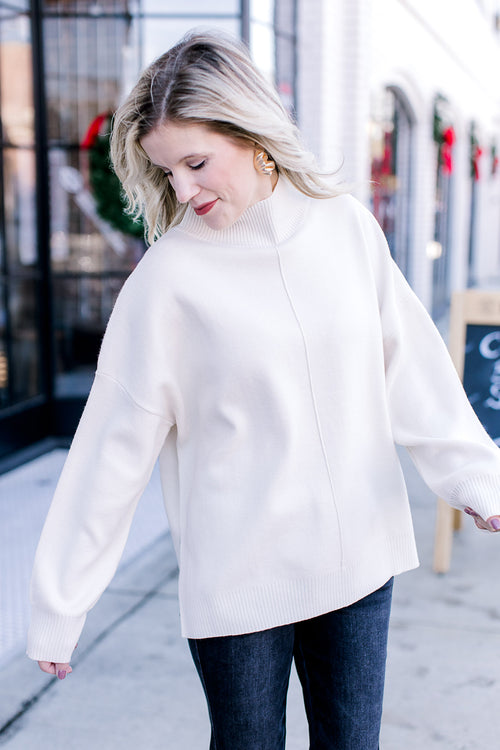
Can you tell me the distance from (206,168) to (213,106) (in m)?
0.10

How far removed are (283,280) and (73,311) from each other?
4472 millimetres

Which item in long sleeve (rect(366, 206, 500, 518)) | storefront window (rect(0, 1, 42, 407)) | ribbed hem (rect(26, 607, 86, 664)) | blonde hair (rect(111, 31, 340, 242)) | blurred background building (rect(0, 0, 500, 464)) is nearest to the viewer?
blonde hair (rect(111, 31, 340, 242))

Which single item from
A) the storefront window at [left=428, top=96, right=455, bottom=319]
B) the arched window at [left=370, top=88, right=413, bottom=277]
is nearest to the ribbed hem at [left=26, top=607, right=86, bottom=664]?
the arched window at [left=370, top=88, right=413, bottom=277]

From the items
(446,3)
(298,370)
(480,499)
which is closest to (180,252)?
(298,370)

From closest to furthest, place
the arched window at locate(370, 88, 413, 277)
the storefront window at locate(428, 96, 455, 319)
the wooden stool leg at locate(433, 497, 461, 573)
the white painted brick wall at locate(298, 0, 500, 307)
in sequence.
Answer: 1. the wooden stool leg at locate(433, 497, 461, 573)
2. the white painted brick wall at locate(298, 0, 500, 307)
3. the arched window at locate(370, 88, 413, 277)
4. the storefront window at locate(428, 96, 455, 319)

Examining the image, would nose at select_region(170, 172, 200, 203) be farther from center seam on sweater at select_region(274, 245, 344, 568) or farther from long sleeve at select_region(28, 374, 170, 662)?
long sleeve at select_region(28, 374, 170, 662)

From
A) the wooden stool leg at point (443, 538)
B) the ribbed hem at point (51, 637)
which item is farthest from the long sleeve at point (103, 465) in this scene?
the wooden stool leg at point (443, 538)

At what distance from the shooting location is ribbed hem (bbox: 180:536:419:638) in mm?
1442

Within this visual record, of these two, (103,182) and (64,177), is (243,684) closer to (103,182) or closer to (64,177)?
(103,182)

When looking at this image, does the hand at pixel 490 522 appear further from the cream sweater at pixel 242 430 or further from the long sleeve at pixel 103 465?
the long sleeve at pixel 103 465

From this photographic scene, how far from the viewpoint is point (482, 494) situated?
4.96 feet

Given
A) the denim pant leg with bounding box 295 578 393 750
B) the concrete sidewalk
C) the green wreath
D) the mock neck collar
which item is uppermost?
the green wreath

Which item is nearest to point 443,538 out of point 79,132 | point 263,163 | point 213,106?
point 263,163

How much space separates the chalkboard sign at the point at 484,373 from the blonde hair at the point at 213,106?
2.22m
